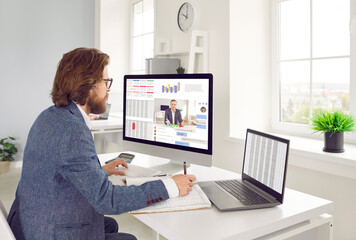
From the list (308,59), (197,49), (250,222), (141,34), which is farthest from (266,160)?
(141,34)

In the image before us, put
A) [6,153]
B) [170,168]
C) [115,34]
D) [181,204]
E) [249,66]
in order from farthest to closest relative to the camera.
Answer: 1. [115,34]
2. [6,153]
3. [249,66]
4. [170,168]
5. [181,204]

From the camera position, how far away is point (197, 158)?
1562mm

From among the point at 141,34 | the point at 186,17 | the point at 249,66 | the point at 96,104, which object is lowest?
the point at 96,104

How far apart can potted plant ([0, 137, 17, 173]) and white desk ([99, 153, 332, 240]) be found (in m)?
3.79

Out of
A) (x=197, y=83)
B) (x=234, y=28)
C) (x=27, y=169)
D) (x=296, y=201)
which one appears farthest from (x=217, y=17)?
(x=27, y=169)

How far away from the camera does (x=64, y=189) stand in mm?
1104

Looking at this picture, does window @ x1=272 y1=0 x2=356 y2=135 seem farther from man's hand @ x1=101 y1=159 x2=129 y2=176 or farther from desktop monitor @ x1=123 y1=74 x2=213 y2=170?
man's hand @ x1=101 y1=159 x2=129 y2=176

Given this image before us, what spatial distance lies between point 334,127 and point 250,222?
3.32 ft

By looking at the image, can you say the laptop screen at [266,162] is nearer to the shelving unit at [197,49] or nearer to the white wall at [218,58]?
the white wall at [218,58]

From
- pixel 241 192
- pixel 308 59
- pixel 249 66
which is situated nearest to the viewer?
pixel 241 192

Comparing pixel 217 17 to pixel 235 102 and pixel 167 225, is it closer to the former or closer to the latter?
pixel 235 102

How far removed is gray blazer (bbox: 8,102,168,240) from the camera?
1.07m

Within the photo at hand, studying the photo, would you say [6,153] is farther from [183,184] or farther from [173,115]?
[183,184]

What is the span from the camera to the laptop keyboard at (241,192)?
4.04ft
